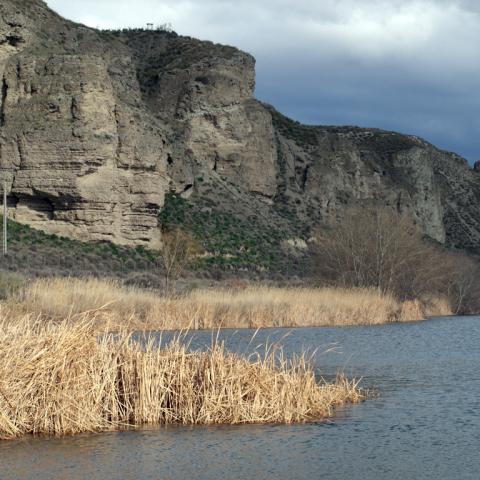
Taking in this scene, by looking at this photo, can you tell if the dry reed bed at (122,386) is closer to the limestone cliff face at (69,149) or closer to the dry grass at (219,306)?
the dry grass at (219,306)

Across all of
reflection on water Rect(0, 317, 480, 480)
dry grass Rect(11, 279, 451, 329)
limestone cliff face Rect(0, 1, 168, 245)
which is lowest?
dry grass Rect(11, 279, 451, 329)

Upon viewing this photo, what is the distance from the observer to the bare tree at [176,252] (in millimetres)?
52144

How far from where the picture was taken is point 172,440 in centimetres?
1368

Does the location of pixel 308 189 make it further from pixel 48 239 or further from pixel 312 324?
pixel 312 324

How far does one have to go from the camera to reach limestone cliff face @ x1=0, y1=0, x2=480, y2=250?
5319 cm

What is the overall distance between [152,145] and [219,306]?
23739 millimetres

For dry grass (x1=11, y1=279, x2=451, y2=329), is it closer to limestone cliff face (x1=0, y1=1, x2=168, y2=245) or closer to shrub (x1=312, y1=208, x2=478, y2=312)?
shrub (x1=312, y1=208, x2=478, y2=312)

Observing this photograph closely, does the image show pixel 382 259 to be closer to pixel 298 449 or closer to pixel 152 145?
pixel 152 145

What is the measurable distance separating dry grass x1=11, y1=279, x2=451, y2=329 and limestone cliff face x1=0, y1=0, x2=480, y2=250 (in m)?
16.3

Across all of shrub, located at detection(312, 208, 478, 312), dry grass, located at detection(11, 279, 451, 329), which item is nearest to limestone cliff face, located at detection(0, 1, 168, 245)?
shrub, located at detection(312, 208, 478, 312)

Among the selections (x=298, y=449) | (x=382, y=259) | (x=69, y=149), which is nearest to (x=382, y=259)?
(x=382, y=259)

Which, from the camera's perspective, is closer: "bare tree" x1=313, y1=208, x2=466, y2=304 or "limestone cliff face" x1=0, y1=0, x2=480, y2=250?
"bare tree" x1=313, y1=208, x2=466, y2=304

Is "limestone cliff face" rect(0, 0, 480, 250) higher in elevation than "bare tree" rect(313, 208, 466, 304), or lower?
higher

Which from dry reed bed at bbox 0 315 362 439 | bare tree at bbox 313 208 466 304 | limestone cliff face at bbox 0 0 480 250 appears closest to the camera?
dry reed bed at bbox 0 315 362 439
